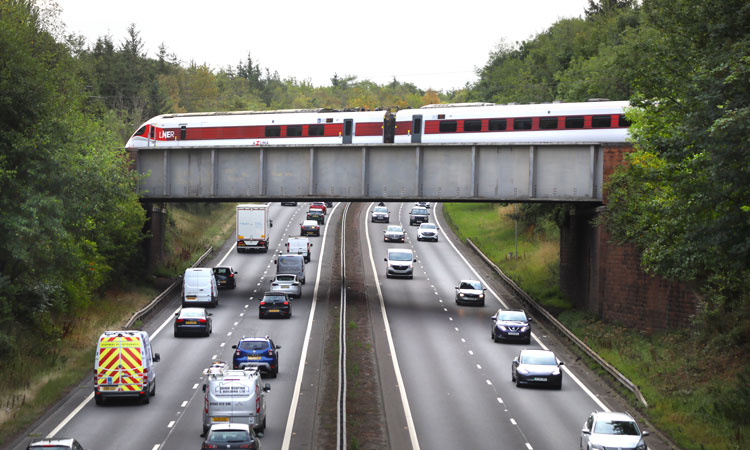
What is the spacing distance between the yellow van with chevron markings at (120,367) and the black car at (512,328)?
18447mm

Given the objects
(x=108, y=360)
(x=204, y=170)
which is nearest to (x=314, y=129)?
(x=204, y=170)

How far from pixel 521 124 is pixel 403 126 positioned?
6.95 metres

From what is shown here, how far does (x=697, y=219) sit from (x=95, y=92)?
90.2 metres

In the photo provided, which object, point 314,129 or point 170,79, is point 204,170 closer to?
point 314,129

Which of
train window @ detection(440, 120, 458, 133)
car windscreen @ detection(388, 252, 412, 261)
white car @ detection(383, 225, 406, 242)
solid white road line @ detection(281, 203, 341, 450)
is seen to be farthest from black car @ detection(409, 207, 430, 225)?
train window @ detection(440, 120, 458, 133)

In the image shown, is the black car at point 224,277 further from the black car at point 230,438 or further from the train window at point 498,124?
the black car at point 230,438

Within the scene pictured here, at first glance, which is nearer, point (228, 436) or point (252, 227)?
point (228, 436)

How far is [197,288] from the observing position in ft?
166

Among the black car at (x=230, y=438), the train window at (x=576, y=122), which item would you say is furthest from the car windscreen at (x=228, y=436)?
the train window at (x=576, y=122)

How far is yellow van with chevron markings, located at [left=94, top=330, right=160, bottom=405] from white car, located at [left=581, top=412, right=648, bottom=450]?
14.0 m

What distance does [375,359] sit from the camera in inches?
1499

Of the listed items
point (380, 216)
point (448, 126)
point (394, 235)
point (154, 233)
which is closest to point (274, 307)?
point (448, 126)

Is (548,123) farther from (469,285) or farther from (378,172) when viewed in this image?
(469,285)

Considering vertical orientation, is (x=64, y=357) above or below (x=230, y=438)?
below
